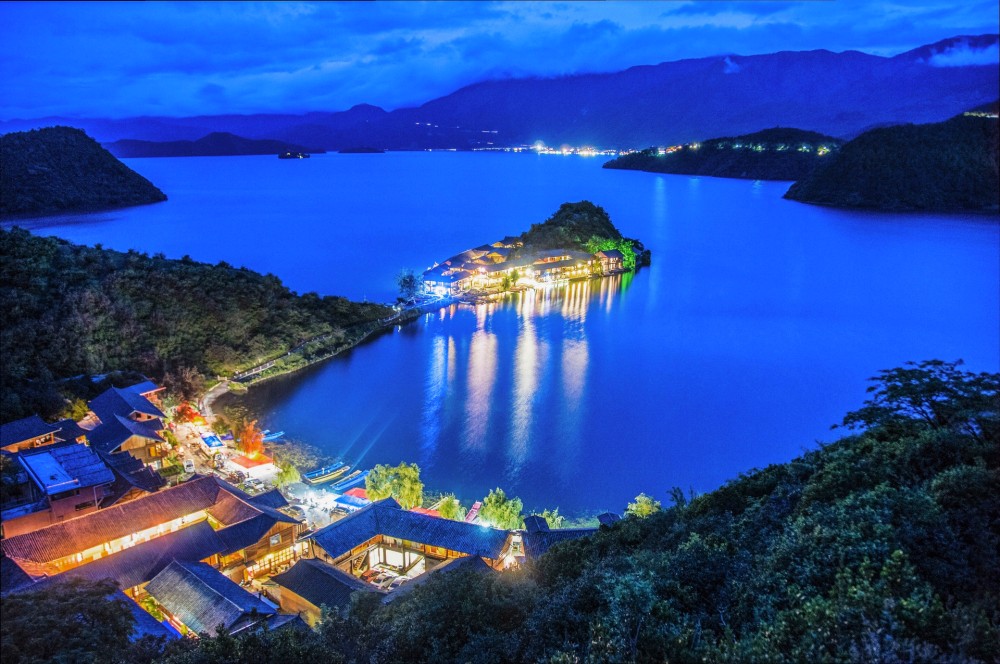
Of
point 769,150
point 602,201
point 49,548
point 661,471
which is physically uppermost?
point 769,150

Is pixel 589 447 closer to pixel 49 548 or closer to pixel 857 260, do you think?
pixel 49 548

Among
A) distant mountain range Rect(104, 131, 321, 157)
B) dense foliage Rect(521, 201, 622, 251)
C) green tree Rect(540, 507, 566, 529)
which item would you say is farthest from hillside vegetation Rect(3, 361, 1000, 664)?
distant mountain range Rect(104, 131, 321, 157)

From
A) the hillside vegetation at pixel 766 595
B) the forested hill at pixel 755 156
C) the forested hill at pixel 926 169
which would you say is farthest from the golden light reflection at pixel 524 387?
the forested hill at pixel 755 156

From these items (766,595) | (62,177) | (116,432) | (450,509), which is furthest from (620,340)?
(62,177)

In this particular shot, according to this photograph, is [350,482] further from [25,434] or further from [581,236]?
[581,236]

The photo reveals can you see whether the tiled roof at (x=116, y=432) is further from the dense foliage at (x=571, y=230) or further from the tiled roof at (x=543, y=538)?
the dense foliage at (x=571, y=230)

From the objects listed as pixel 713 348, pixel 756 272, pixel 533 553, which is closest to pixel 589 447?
pixel 533 553

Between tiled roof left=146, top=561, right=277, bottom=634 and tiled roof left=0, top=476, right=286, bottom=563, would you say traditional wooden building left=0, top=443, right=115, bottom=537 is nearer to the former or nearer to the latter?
tiled roof left=0, top=476, right=286, bottom=563
